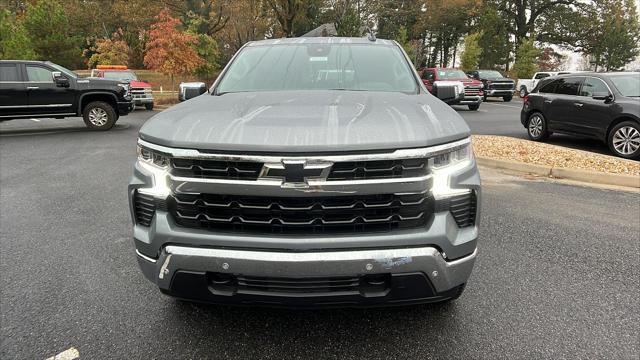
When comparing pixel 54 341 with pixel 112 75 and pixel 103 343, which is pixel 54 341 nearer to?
pixel 103 343

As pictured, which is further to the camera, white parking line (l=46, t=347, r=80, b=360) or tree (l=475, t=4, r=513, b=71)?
tree (l=475, t=4, r=513, b=71)

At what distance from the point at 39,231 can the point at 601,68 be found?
57.0 metres

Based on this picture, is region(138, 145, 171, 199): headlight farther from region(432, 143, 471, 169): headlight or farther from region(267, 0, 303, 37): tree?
region(267, 0, 303, 37): tree

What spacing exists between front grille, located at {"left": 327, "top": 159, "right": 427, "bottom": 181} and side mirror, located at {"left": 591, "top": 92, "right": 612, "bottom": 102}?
27.6ft

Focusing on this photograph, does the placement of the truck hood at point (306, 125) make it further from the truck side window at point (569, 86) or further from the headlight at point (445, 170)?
the truck side window at point (569, 86)

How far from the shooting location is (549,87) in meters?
10.1

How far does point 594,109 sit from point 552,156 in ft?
6.29

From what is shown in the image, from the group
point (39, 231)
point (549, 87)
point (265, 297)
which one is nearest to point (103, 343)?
point (265, 297)

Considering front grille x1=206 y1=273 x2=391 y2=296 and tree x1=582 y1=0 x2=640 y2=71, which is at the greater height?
tree x1=582 y1=0 x2=640 y2=71

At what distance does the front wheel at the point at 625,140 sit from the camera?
8.00 metres

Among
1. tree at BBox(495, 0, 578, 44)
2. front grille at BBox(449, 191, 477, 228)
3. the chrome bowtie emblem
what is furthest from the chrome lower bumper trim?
tree at BBox(495, 0, 578, 44)

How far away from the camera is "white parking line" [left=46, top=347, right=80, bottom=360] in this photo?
243cm

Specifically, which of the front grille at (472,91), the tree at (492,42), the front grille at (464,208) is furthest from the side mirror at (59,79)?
the tree at (492,42)

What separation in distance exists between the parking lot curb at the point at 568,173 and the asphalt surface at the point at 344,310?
Answer: 1623 mm
